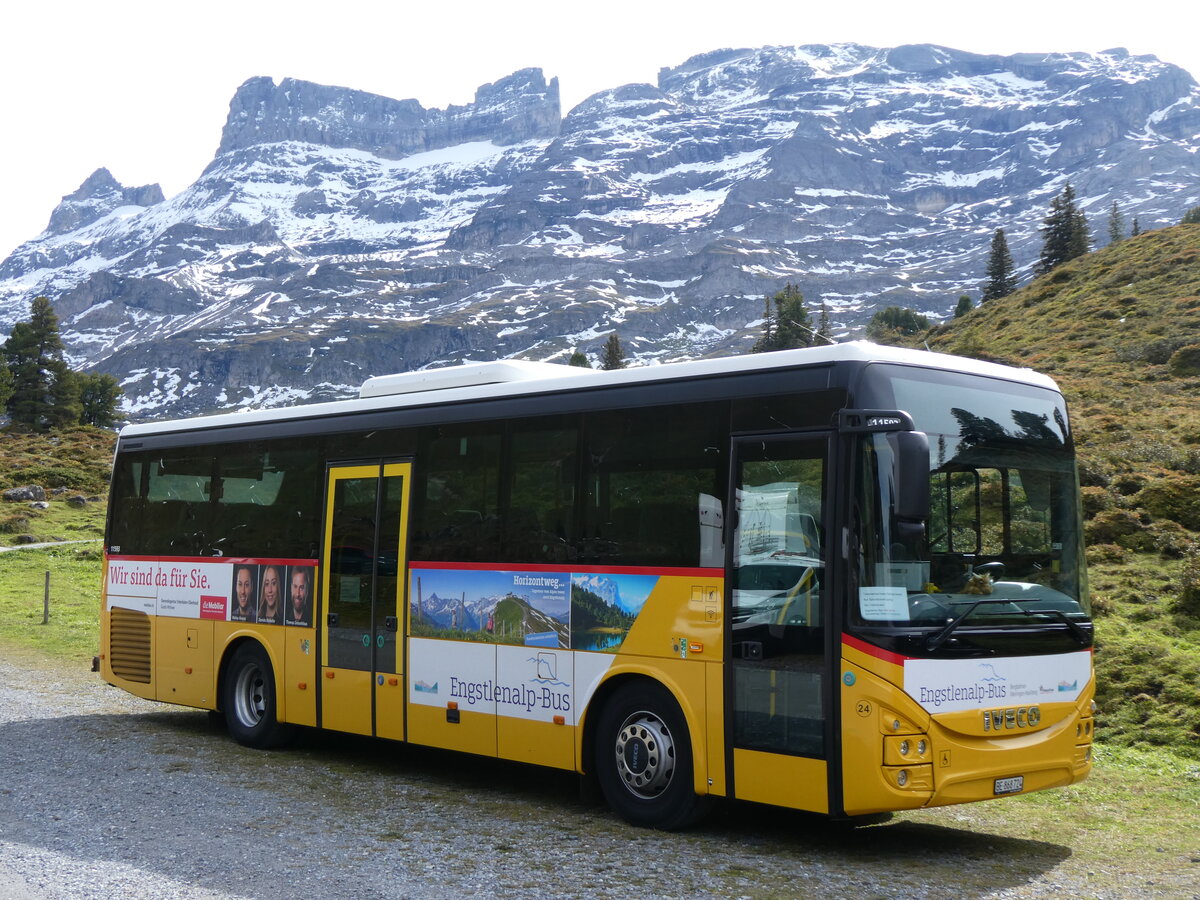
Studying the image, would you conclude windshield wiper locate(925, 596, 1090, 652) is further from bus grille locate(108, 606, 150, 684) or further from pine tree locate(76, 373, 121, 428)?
pine tree locate(76, 373, 121, 428)

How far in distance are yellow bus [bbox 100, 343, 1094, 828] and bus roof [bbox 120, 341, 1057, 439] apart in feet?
0.10

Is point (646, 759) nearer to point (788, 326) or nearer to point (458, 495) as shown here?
point (458, 495)

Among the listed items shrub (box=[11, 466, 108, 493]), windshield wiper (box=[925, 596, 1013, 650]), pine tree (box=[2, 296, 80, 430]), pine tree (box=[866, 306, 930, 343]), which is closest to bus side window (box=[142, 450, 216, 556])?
windshield wiper (box=[925, 596, 1013, 650])

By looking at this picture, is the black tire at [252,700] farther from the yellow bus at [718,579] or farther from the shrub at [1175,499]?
the shrub at [1175,499]

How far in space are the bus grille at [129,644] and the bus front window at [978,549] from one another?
9977 mm

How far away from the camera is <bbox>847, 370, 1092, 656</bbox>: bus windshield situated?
7734 millimetres

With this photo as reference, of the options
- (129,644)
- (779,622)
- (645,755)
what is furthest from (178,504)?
(779,622)

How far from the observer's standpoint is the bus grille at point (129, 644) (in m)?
14.6

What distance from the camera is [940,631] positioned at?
25.3 ft

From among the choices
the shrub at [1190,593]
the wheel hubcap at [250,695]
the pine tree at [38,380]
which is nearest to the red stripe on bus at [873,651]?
the wheel hubcap at [250,695]

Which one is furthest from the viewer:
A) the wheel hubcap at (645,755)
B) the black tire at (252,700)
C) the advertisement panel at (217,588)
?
the black tire at (252,700)

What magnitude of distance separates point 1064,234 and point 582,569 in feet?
261

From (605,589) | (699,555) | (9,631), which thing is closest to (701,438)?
(699,555)

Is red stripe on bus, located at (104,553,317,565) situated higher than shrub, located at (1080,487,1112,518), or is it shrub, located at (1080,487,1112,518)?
shrub, located at (1080,487,1112,518)
